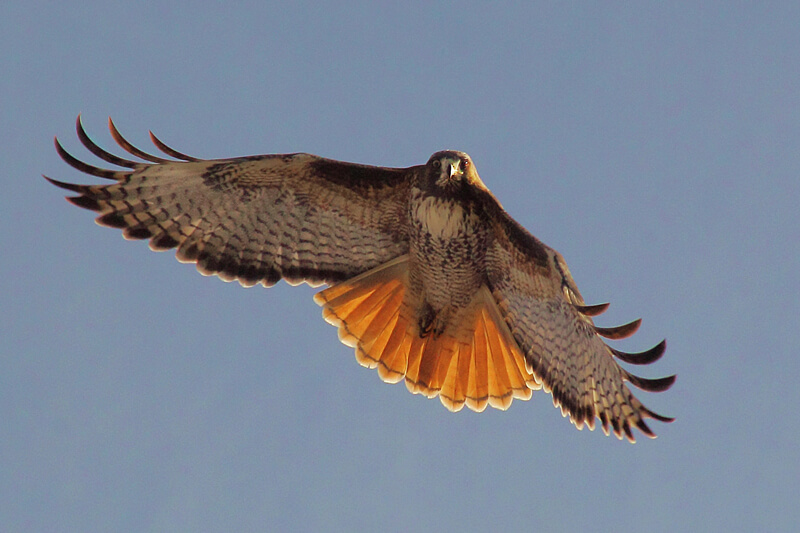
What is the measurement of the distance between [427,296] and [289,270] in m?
A: 1.15

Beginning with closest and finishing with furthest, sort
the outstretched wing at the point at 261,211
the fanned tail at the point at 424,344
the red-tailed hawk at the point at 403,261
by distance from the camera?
the red-tailed hawk at the point at 403,261 < the outstretched wing at the point at 261,211 < the fanned tail at the point at 424,344

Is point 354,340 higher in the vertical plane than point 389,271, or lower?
lower

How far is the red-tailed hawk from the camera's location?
29.5 feet

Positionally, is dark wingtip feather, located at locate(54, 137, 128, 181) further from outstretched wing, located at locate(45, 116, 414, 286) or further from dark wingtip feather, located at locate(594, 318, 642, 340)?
dark wingtip feather, located at locate(594, 318, 642, 340)

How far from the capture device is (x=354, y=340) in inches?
376

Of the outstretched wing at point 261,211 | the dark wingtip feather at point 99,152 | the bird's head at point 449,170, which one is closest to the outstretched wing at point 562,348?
the bird's head at point 449,170

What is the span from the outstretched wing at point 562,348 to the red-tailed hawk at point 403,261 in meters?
0.01

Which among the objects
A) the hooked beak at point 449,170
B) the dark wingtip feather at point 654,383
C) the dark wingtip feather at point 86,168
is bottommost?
the dark wingtip feather at point 654,383

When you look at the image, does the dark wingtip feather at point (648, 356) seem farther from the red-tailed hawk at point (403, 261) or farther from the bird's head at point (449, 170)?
the bird's head at point (449, 170)

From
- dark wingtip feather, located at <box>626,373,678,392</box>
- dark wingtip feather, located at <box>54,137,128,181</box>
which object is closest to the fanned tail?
dark wingtip feather, located at <box>626,373,678,392</box>

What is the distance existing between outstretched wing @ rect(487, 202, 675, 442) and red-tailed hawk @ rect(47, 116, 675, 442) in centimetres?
1

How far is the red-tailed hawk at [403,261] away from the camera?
8.99m

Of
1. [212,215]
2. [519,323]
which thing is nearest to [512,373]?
[519,323]

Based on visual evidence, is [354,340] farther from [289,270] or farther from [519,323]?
[519,323]
